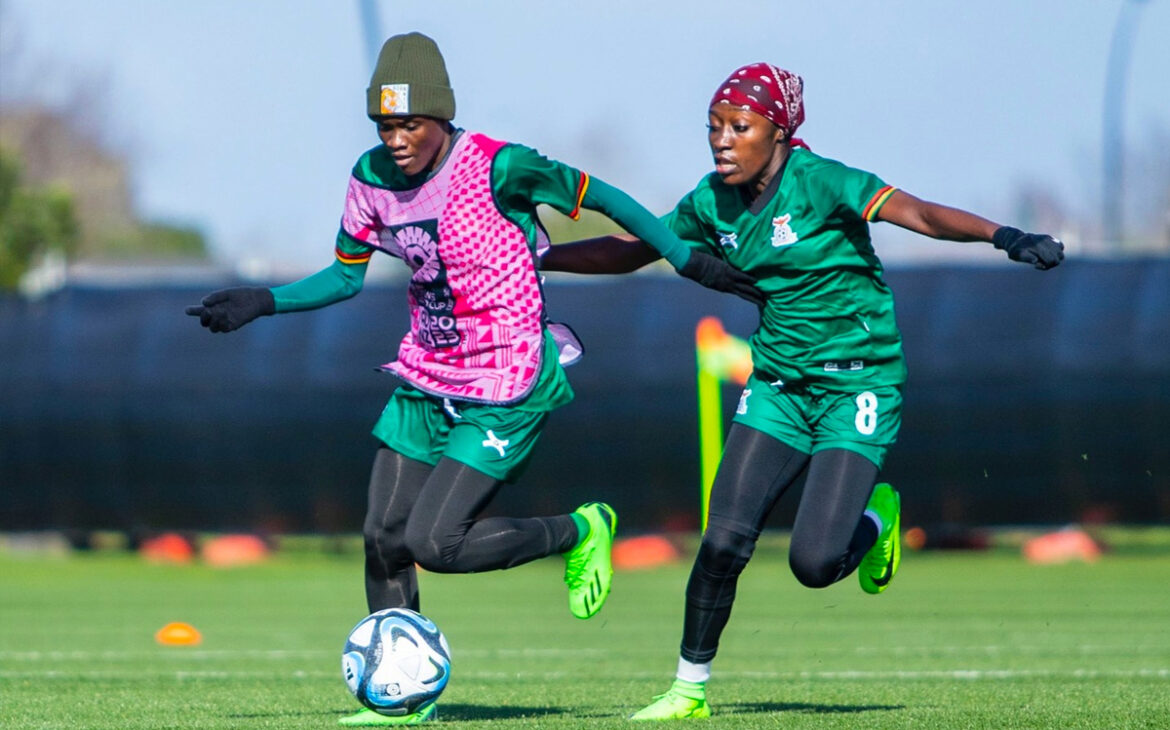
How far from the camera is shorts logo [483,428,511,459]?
6910 mm

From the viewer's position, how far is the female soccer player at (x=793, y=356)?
690 centimetres

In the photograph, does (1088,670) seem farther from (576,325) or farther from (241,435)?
(241,435)

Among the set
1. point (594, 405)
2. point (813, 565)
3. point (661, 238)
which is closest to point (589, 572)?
point (813, 565)

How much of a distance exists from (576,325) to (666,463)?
6.19ft

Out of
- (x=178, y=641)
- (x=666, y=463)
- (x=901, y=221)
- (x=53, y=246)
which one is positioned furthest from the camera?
(x=53, y=246)

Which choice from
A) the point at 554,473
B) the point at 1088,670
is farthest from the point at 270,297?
the point at 554,473

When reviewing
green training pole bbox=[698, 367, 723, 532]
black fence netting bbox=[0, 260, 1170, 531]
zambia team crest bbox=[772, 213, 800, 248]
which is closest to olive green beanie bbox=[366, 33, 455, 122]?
zambia team crest bbox=[772, 213, 800, 248]

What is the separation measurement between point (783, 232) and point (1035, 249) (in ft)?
3.26

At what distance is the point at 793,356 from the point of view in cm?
704

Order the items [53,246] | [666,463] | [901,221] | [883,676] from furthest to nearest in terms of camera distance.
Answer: [53,246], [666,463], [883,676], [901,221]

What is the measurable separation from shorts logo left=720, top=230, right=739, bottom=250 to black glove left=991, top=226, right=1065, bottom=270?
103 cm

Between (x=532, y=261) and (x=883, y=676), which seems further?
(x=883, y=676)

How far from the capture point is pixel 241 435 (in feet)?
70.0

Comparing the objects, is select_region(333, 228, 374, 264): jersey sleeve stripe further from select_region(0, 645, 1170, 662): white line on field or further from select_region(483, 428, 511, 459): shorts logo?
select_region(0, 645, 1170, 662): white line on field
